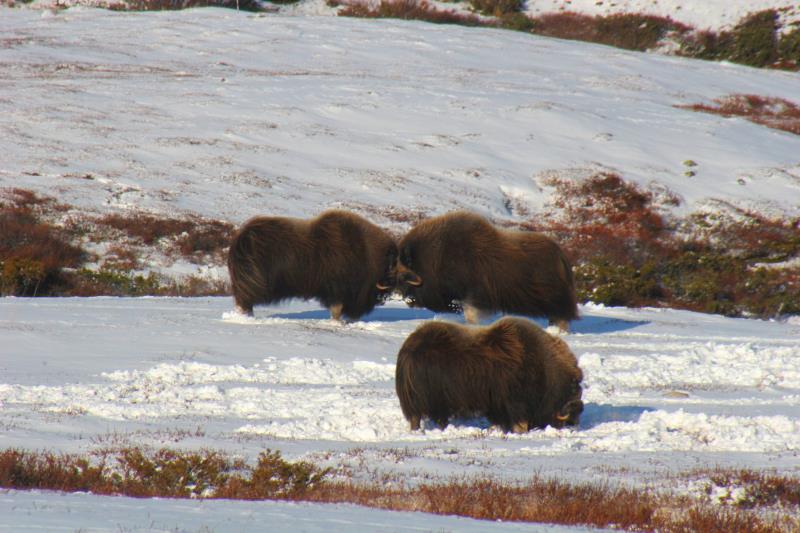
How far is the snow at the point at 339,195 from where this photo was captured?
8.20 meters

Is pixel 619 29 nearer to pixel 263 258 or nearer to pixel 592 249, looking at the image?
pixel 592 249

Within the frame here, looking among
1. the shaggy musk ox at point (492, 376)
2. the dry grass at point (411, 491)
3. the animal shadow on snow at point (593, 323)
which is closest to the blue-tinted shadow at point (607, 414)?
the shaggy musk ox at point (492, 376)

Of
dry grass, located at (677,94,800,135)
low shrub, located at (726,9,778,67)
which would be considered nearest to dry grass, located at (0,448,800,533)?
dry grass, located at (677,94,800,135)

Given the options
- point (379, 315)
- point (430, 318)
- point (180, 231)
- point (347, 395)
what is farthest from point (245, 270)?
point (180, 231)

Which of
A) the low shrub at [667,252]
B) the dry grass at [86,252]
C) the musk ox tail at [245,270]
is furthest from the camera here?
the low shrub at [667,252]

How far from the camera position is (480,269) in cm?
1341

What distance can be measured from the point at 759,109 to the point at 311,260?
35.0 meters

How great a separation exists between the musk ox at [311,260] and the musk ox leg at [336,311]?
6.2 inches

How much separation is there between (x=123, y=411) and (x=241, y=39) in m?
43.5

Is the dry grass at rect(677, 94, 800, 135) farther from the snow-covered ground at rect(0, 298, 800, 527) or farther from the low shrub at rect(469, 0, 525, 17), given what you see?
the snow-covered ground at rect(0, 298, 800, 527)

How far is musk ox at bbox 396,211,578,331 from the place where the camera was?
1345 centimetres

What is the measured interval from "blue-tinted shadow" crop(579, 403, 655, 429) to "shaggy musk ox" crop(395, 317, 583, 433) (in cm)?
50

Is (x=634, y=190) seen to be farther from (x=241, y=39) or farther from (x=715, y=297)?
(x=241, y=39)

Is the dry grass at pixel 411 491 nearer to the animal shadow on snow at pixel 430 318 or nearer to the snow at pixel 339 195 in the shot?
the snow at pixel 339 195
